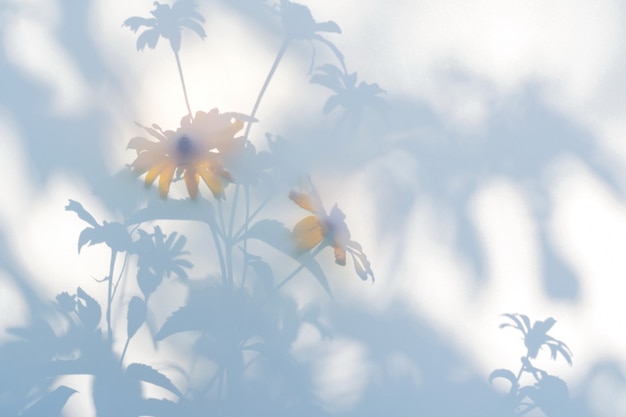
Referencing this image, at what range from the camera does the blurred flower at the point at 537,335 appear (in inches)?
58.6

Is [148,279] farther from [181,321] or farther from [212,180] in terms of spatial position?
[212,180]

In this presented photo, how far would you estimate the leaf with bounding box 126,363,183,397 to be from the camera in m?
1.51

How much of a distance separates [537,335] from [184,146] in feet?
2.64

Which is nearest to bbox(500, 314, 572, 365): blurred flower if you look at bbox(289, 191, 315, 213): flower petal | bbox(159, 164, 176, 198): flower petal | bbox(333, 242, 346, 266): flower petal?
bbox(333, 242, 346, 266): flower petal

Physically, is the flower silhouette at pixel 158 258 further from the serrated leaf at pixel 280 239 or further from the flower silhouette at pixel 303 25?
the flower silhouette at pixel 303 25

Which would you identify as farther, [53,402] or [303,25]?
[53,402]

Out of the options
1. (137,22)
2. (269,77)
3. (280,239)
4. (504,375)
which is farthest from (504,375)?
(137,22)

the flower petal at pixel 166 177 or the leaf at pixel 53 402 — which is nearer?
the flower petal at pixel 166 177

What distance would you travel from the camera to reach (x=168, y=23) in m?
1.40

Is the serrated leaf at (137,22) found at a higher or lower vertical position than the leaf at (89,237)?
higher

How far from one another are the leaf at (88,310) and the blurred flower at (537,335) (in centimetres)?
83

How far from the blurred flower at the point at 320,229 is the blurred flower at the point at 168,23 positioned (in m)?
0.37

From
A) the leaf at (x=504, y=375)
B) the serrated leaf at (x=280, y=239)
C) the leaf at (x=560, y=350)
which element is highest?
the leaf at (x=560, y=350)

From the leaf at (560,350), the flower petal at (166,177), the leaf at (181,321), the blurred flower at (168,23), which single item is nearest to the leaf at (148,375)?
the leaf at (181,321)
